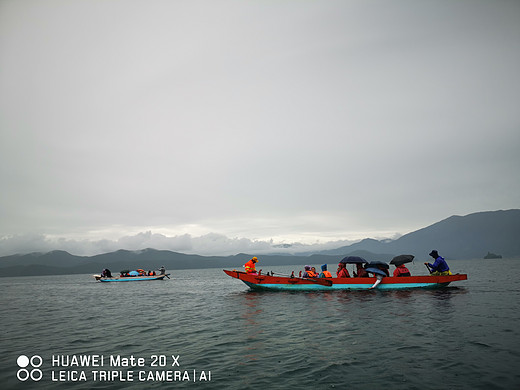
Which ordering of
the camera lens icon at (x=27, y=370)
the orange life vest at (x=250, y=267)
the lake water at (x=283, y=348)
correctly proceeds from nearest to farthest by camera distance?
1. the lake water at (x=283, y=348)
2. the camera lens icon at (x=27, y=370)
3. the orange life vest at (x=250, y=267)

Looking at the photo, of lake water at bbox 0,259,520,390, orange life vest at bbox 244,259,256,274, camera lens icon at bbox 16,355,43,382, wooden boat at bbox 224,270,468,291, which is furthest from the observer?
orange life vest at bbox 244,259,256,274

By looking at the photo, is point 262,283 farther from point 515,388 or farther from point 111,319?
point 515,388

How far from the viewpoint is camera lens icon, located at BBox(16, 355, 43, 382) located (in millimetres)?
11906

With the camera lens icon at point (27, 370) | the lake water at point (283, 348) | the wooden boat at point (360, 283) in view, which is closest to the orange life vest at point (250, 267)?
the wooden boat at point (360, 283)

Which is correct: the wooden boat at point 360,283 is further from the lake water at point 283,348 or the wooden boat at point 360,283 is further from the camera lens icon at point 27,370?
the camera lens icon at point 27,370

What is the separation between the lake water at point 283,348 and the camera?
420 inches

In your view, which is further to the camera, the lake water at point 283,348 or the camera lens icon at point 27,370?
the camera lens icon at point 27,370

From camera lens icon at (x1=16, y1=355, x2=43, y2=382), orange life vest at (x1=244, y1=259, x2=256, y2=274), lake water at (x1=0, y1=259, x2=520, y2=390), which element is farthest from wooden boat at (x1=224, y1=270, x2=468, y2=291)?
camera lens icon at (x1=16, y1=355, x2=43, y2=382)

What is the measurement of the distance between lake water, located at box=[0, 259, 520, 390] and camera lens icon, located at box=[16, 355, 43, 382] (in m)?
0.05

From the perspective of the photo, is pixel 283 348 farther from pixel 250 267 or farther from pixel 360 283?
pixel 250 267

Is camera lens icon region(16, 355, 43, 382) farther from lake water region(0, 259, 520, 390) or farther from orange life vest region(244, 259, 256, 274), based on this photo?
orange life vest region(244, 259, 256, 274)

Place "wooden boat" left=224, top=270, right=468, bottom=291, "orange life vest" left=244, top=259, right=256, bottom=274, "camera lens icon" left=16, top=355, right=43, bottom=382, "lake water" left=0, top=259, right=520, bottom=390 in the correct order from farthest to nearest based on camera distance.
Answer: "orange life vest" left=244, top=259, right=256, bottom=274 < "wooden boat" left=224, top=270, right=468, bottom=291 < "camera lens icon" left=16, top=355, right=43, bottom=382 < "lake water" left=0, top=259, right=520, bottom=390

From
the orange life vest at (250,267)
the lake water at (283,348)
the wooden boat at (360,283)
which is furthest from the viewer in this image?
the orange life vest at (250,267)

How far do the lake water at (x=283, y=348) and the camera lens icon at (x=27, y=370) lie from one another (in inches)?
2.0
